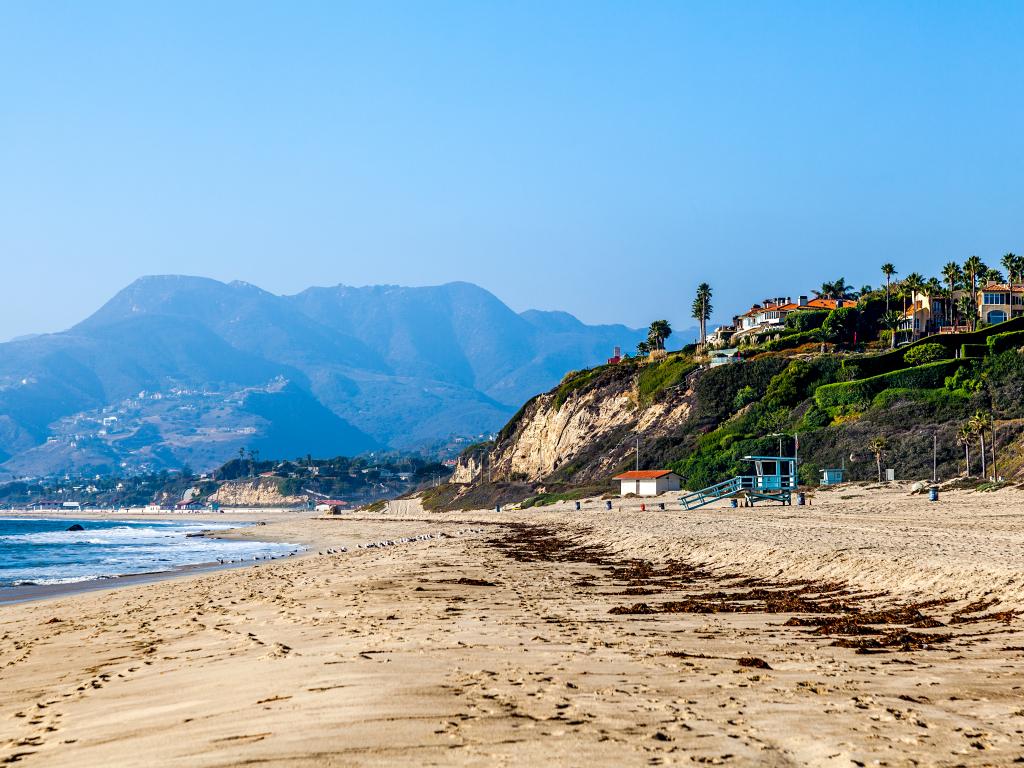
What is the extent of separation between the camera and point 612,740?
7.77m

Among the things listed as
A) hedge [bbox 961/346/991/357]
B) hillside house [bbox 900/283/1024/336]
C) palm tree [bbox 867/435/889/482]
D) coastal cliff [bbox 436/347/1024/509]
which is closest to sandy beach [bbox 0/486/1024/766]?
coastal cliff [bbox 436/347/1024/509]

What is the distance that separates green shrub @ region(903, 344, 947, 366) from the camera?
297 ft

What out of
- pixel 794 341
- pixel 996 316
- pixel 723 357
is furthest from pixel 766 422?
pixel 996 316

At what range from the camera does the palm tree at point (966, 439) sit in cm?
6469

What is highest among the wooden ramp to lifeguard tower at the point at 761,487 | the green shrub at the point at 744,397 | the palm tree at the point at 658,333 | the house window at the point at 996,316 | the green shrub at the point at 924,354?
the palm tree at the point at 658,333

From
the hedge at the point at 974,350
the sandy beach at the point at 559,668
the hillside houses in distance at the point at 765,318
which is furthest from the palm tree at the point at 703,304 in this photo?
the sandy beach at the point at 559,668

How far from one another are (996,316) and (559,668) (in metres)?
111

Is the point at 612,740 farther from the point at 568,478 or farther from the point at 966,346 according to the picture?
the point at 568,478

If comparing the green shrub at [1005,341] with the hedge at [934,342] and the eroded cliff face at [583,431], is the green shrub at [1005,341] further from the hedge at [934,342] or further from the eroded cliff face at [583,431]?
the eroded cliff face at [583,431]

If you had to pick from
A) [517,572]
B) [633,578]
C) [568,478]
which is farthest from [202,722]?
[568,478]

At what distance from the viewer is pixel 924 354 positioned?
91.1m

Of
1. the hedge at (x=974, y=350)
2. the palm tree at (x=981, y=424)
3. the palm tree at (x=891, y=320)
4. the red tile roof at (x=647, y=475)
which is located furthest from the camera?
the palm tree at (x=891, y=320)

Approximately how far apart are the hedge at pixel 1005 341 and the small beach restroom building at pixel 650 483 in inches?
1153

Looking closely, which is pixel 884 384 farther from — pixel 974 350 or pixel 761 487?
pixel 761 487
